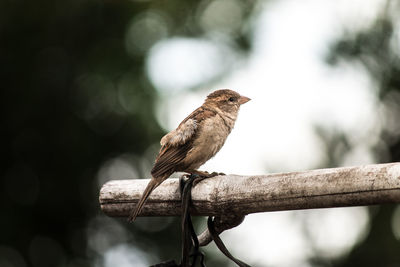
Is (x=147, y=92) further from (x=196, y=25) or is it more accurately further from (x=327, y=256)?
(x=327, y=256)

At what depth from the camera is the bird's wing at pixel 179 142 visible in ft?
12.5

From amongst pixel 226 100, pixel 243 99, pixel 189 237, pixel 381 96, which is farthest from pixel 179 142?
pixel 381 96

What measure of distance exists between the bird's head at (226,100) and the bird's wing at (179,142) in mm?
329

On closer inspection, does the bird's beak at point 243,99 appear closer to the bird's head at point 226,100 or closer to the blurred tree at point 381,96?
the bird's head at point 226,100

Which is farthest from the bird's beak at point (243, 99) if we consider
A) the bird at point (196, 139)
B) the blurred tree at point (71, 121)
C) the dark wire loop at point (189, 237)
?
the blurred tree at point (71, 121)

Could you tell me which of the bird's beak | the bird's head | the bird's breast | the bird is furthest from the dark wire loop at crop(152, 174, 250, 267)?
the bird's beak

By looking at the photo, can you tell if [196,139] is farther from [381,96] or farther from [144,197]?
[381,96]

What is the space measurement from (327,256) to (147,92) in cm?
396

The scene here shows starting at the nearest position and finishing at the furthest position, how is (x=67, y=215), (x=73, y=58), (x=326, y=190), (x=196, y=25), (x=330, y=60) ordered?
1. (x=326, y=190)
2. (x=330, y=60)
3. (x=67, y=215)
4. (x=73, y=58)
5. (x=196, y=25)

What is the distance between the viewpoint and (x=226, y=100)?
464 cm

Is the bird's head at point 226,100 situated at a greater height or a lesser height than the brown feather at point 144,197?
greater

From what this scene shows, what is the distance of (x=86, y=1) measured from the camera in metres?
11.2

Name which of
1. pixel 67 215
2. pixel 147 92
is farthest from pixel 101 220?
pixel 147 92

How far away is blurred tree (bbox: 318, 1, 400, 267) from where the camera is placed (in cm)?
755
